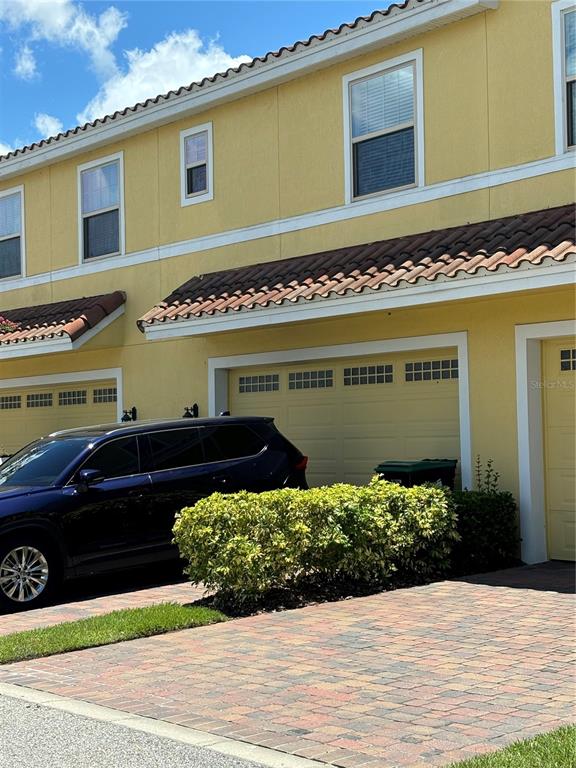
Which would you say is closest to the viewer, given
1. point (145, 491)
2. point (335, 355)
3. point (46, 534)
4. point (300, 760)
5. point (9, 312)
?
point (300, 760)

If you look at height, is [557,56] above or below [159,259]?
above

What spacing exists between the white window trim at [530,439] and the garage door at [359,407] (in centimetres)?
105

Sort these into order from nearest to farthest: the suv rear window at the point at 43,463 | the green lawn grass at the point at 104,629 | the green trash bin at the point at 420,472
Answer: the green lawn grass at the point at 104,629 → the suv rear window at the point at 43,463 → the green trash bin at the point at 420,472

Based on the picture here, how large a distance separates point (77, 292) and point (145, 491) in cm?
747

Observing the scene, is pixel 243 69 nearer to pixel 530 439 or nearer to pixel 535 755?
pixel 530 439

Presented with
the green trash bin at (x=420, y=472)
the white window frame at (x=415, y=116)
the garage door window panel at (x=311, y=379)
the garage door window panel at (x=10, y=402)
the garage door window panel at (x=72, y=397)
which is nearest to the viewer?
the green trash bin at (x=420, y=472)

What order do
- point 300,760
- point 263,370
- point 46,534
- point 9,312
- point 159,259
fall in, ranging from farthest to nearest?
1. point 9,312
2. point 159,259
3. point 263,370
4. point 46,534
5. point 300,760

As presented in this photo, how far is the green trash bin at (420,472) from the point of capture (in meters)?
11.3

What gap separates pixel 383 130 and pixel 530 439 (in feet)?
14.6

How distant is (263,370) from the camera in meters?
14.5

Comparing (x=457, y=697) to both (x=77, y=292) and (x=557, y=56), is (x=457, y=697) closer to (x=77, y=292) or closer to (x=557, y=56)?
(x=557, y=56)

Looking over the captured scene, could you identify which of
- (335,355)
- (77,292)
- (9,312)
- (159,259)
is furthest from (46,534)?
(9,312)

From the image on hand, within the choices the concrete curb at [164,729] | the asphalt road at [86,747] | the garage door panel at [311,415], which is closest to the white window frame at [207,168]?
the garage door panel at [311,415]

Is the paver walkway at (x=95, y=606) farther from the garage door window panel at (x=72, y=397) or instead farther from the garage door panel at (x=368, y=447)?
the garage door window panel at (x=72, y=397)
